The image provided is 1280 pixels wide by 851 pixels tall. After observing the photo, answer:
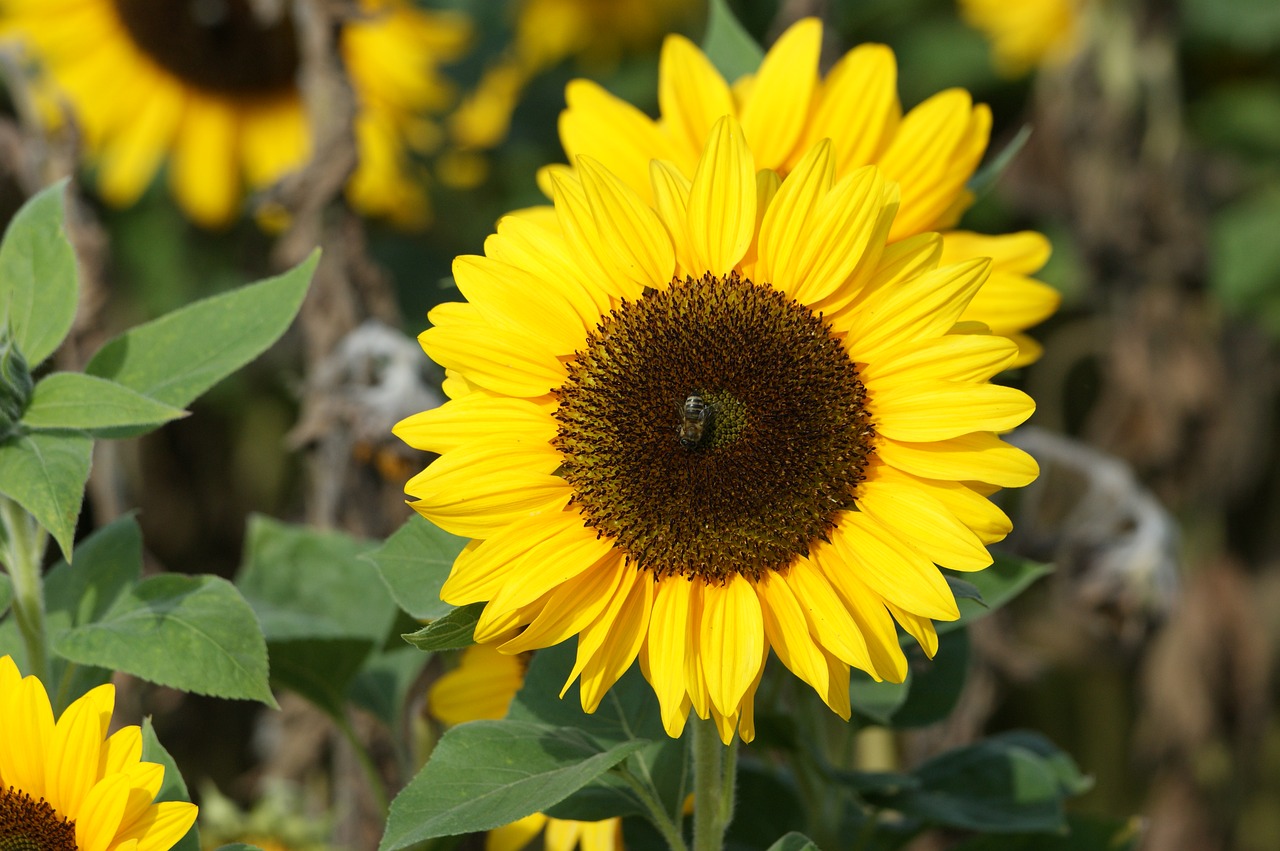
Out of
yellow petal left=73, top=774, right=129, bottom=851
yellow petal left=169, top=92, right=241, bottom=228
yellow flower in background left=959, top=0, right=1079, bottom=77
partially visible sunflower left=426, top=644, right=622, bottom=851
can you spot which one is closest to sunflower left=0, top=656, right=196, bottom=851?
yellow petal left=73, top=774, right=129, bottom=851

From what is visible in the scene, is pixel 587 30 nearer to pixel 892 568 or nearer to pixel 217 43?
pixel 217 43

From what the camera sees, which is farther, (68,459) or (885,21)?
(885,21)

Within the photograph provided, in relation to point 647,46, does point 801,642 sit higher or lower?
lower

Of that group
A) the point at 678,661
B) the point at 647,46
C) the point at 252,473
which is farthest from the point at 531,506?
the point at 647,46

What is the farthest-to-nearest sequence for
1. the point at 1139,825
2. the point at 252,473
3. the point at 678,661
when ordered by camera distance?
the point at 252,473
the point at 1139,825
the point at 678,661

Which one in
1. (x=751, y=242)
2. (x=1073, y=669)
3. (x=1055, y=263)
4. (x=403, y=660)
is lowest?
(x=1073, y=669)

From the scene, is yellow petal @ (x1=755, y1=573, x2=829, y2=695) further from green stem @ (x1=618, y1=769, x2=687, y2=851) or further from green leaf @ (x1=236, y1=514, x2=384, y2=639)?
green leaf @ (x1=236, y1=514, x2=384, y2=639)

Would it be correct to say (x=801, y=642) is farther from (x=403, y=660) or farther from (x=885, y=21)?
(x=885, y=21)

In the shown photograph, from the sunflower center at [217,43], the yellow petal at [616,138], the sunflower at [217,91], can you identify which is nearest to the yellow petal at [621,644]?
the yellow petal at [616,138]
